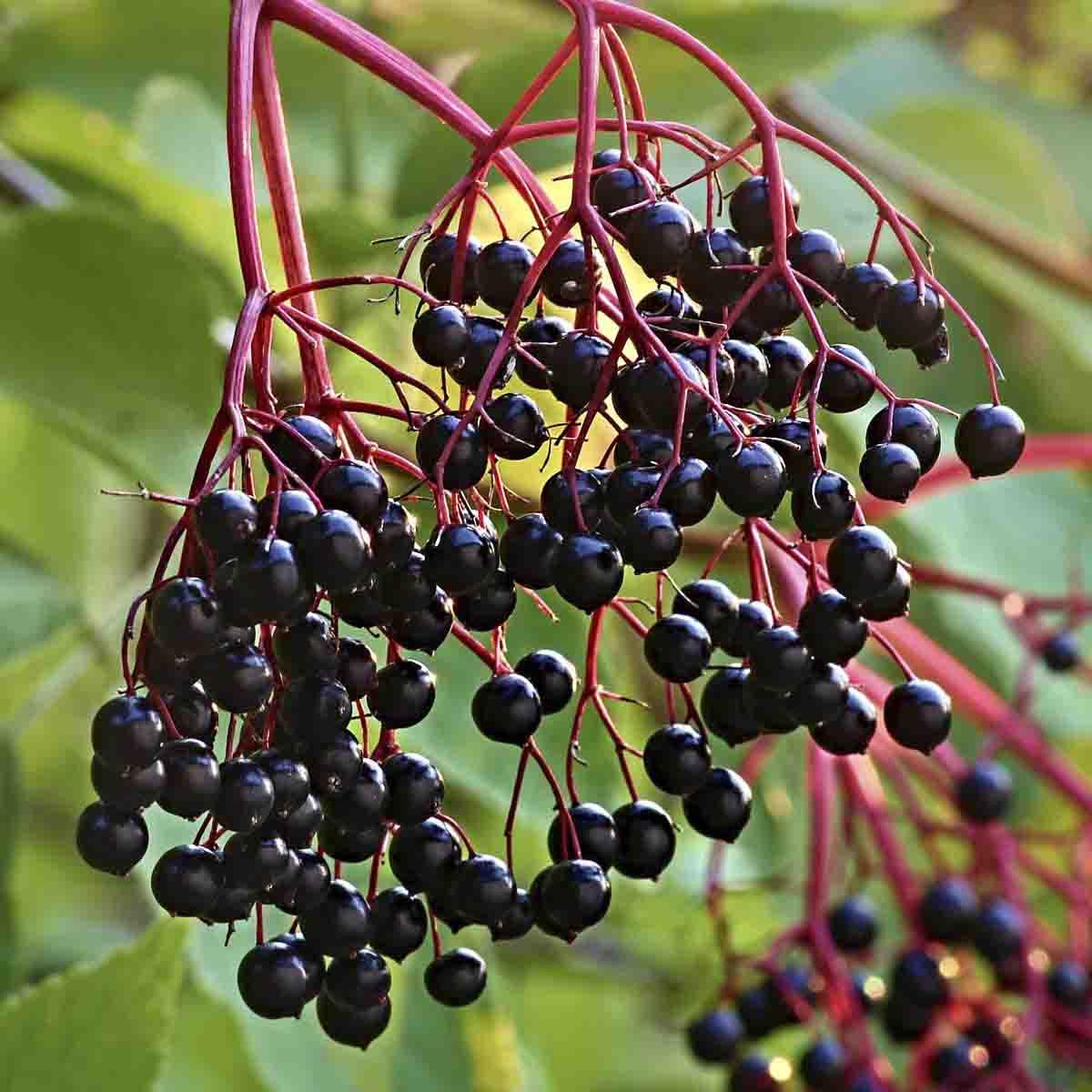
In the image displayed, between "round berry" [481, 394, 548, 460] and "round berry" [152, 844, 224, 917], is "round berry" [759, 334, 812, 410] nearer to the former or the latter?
"round berry" [481, 394, 548, 460]

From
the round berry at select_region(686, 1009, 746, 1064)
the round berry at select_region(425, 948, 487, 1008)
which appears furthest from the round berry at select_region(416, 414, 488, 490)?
the round berry at select_region(686, 1009, 746, 1064)

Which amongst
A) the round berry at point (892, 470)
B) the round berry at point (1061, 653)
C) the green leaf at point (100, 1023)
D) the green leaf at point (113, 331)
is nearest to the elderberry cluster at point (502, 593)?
the round berry at point (892, 470)

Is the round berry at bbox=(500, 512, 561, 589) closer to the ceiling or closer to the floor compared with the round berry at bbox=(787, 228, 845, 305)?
closer to the floor

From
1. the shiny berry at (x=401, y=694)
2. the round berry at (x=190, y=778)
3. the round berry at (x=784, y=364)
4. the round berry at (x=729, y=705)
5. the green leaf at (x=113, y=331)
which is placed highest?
the round berry at (x=784, y=364)

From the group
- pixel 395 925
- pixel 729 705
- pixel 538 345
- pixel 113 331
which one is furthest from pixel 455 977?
pixel 113 331

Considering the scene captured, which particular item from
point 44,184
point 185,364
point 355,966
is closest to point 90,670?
point 44,184

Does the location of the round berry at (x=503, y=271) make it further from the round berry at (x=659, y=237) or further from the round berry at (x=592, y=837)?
the round berry at (x=592, y=837)
